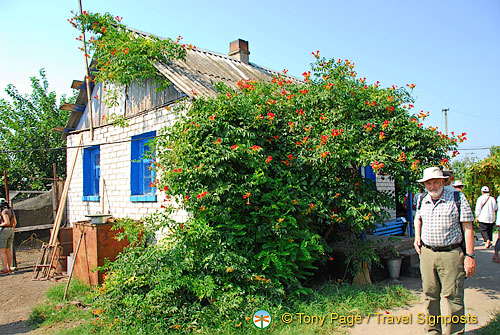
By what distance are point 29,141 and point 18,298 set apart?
9.72m

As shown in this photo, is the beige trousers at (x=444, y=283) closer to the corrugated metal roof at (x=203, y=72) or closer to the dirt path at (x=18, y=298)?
the corrugated metal roof at (x=203, y=72)

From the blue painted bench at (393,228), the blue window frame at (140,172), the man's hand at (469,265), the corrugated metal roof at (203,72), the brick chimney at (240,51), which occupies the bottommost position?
the blue painted bench at (393,228)

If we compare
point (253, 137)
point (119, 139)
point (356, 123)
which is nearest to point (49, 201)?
point (119, 139)

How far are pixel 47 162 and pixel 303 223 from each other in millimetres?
12558

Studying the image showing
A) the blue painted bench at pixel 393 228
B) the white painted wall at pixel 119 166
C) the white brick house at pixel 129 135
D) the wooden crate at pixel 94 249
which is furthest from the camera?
the blue painted bench at pixel 393 228

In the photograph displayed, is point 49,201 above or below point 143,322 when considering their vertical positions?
above

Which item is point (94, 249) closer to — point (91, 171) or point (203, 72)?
point (91, 171)

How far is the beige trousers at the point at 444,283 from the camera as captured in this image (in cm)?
398

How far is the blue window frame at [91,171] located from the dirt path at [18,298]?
2.32 metres

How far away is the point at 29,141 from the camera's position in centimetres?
1457

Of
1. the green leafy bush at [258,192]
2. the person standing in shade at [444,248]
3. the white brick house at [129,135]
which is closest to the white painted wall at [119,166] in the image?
the white brick house at [129,135]

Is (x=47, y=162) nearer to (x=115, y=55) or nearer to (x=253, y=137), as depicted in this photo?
(x=115, y=55)

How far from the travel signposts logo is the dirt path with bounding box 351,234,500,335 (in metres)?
1.06

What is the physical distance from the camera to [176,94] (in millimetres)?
7242
